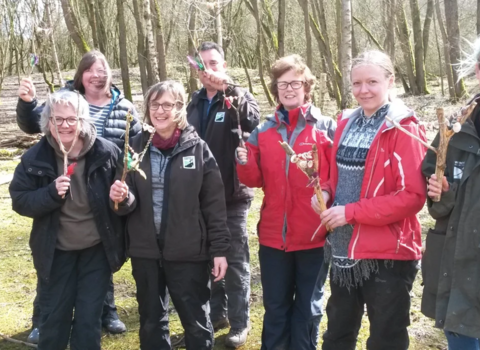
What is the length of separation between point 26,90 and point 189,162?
4.41ft

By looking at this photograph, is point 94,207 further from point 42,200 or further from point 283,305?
point 283,305

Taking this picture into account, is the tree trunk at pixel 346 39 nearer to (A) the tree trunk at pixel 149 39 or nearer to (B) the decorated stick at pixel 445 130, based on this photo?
(A) the tree trunk at pixel 149 39

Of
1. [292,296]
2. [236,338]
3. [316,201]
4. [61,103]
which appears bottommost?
[236,338]

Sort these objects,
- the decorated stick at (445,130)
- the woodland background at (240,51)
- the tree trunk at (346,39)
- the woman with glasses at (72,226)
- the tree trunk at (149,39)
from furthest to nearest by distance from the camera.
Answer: the tree trunk at (149,39) < the tree trunk at (346,39) < the woodland background at (240,51) < the woman with glasses at (72,226) < the decorated stick at (445,130)

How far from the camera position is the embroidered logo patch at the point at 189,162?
2987 millimetres

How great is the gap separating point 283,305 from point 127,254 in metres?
1.05

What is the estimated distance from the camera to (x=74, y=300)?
3.08 meters

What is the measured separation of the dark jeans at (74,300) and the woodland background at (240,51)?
623 mm

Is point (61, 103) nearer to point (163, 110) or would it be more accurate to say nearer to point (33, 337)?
point (163, 110)

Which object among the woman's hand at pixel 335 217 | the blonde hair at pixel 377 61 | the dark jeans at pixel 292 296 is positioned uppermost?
the blonde hair at pixel 377 61

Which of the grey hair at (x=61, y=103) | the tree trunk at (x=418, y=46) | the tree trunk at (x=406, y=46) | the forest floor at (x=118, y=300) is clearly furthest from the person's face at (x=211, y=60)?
the tree trunk at (x=418, y=46)

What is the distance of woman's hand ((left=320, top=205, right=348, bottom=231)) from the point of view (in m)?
2.57

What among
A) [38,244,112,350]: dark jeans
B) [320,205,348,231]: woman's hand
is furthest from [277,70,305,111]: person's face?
[38,244,112,350]: dark jeans

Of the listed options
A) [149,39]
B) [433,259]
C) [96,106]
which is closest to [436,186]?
[433,259]
